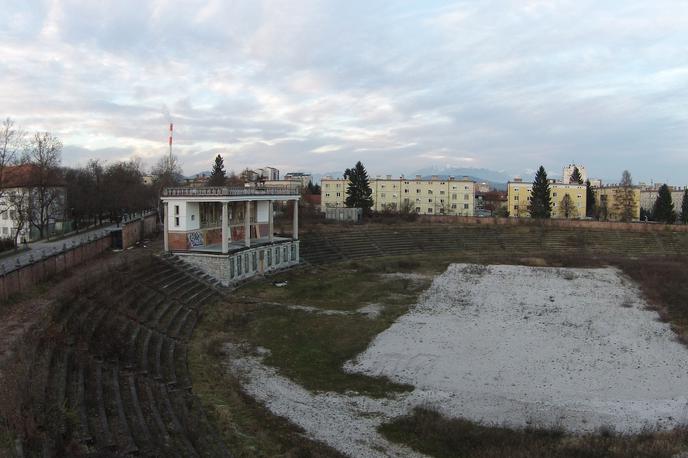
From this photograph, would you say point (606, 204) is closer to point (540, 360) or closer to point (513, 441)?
point (540, 360)

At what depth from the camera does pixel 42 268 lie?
23.8m

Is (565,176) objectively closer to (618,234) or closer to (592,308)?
(618,234)

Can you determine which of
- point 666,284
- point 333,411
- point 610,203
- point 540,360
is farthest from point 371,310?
point 610,203

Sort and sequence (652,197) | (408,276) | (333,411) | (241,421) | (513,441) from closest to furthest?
(513,441) < (241,421) < (333,411) < (408,276) < (652,197)

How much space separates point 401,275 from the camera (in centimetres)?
4316

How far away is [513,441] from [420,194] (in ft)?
283

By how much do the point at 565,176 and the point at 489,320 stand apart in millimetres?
130270

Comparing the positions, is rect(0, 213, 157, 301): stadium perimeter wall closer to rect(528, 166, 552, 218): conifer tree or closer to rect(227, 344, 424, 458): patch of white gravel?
rect(227, 344, 424, 458): patch of white gravel

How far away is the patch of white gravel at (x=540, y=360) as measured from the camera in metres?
16.2

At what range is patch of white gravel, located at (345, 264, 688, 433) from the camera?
16.2m

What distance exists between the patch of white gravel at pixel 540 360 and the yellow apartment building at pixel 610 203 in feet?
226

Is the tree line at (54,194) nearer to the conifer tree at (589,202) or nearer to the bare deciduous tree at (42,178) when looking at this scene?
the bare deciduous tree at (42,178)

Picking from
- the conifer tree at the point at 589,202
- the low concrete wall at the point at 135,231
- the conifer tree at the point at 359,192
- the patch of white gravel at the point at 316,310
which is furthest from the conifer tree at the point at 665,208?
the low concrete wall at the point at 135,231

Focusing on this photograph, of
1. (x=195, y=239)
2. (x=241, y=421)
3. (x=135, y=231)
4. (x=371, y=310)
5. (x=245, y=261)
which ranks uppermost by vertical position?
(x=135, y=231)
